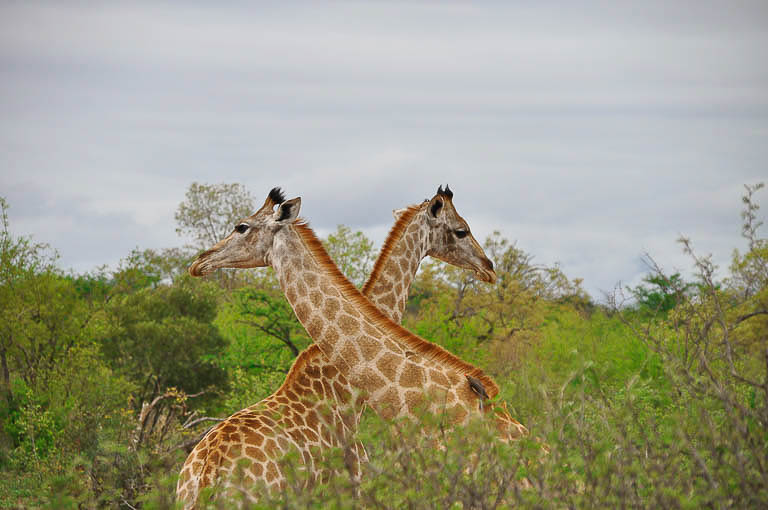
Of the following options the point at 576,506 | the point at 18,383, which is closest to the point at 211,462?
the point at 576,506

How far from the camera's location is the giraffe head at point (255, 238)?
6527 mm

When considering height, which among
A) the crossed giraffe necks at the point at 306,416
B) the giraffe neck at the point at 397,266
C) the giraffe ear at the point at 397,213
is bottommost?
the crossed giraffe necks at the point at 306,416

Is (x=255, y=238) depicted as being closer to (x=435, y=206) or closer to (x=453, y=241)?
(x=435, y=206)

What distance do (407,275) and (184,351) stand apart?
10562mm

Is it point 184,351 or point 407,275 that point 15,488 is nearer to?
point 184,351

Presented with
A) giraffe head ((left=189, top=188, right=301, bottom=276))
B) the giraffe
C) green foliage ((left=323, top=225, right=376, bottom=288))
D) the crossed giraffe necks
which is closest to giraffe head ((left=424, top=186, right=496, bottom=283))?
the giraffe

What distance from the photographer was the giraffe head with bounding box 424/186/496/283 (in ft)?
26.4

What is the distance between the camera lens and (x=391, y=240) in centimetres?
759

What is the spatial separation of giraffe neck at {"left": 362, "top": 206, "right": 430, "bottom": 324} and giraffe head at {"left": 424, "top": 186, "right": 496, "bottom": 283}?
0.93 feet

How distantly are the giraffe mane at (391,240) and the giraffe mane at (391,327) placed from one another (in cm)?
97

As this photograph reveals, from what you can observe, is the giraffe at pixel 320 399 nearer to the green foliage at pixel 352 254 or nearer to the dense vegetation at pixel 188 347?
the dense vegetation at pixel 188 347

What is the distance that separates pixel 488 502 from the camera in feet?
12.3

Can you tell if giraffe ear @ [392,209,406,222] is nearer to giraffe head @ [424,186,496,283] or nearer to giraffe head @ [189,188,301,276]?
giraffe head @ [424,186,496,283]

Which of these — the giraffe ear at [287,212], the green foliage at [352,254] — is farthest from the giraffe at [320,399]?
the green foliage at [352,254]
